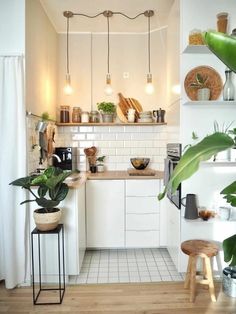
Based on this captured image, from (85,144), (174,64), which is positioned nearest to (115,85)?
(85,144)

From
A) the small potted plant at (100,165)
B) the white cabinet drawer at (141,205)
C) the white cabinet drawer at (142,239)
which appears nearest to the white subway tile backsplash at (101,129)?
the small potted plant at (100,165)

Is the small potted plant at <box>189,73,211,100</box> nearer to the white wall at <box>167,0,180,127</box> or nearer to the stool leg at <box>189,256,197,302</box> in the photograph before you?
the white wall at <box>167,0,180,127</box>

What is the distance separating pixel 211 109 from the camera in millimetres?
2514

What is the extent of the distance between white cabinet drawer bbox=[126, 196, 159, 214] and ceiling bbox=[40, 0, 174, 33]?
2.13 m

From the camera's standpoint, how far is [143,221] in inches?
123

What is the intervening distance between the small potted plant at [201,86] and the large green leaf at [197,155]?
1660 millimetres

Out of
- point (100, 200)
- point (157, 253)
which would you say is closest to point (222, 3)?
point (100, 200)

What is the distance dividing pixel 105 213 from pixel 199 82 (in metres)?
1.72

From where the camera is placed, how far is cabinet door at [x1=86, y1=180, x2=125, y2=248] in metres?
3.09

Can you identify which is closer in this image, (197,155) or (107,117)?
(197,155)

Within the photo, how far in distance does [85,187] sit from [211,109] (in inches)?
61.9

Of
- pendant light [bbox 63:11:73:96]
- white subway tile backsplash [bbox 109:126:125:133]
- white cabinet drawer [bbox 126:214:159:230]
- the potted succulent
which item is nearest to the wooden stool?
white cabinet drawer [bbox 126:214:159:230]

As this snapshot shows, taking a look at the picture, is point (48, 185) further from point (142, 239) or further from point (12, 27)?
point (142, 239)

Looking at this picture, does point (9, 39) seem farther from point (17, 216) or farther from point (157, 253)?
point (157, 253)
